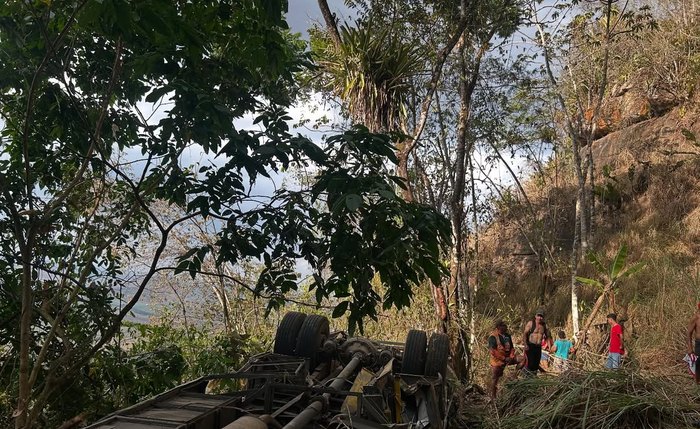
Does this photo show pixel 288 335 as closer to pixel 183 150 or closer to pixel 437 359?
pixel 437 359

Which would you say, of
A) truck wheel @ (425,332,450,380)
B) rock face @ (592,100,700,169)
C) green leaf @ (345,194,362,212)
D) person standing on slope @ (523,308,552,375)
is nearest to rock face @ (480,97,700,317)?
rock face @ (592,100,700,169)

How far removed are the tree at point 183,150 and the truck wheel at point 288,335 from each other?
6.74 ft

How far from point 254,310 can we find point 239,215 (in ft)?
36.9

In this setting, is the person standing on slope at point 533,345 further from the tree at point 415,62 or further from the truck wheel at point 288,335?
the truck wheel at point 288,335

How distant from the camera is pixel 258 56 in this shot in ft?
14.7

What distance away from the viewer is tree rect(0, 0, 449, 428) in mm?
4004

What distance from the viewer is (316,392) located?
17.5 feet

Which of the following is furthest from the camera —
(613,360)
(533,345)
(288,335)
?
(533,345)

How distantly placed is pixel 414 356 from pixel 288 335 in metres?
1.57

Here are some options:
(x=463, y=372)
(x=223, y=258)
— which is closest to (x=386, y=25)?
(x=463, y=372)

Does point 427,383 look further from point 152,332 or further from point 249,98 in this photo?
point 152,332

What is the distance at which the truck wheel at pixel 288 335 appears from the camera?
24.6 feet

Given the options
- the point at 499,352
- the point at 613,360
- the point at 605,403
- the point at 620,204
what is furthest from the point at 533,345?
the point at 620,204

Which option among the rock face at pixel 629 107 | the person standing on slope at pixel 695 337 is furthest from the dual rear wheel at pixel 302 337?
the rock face at pixel 629 107
